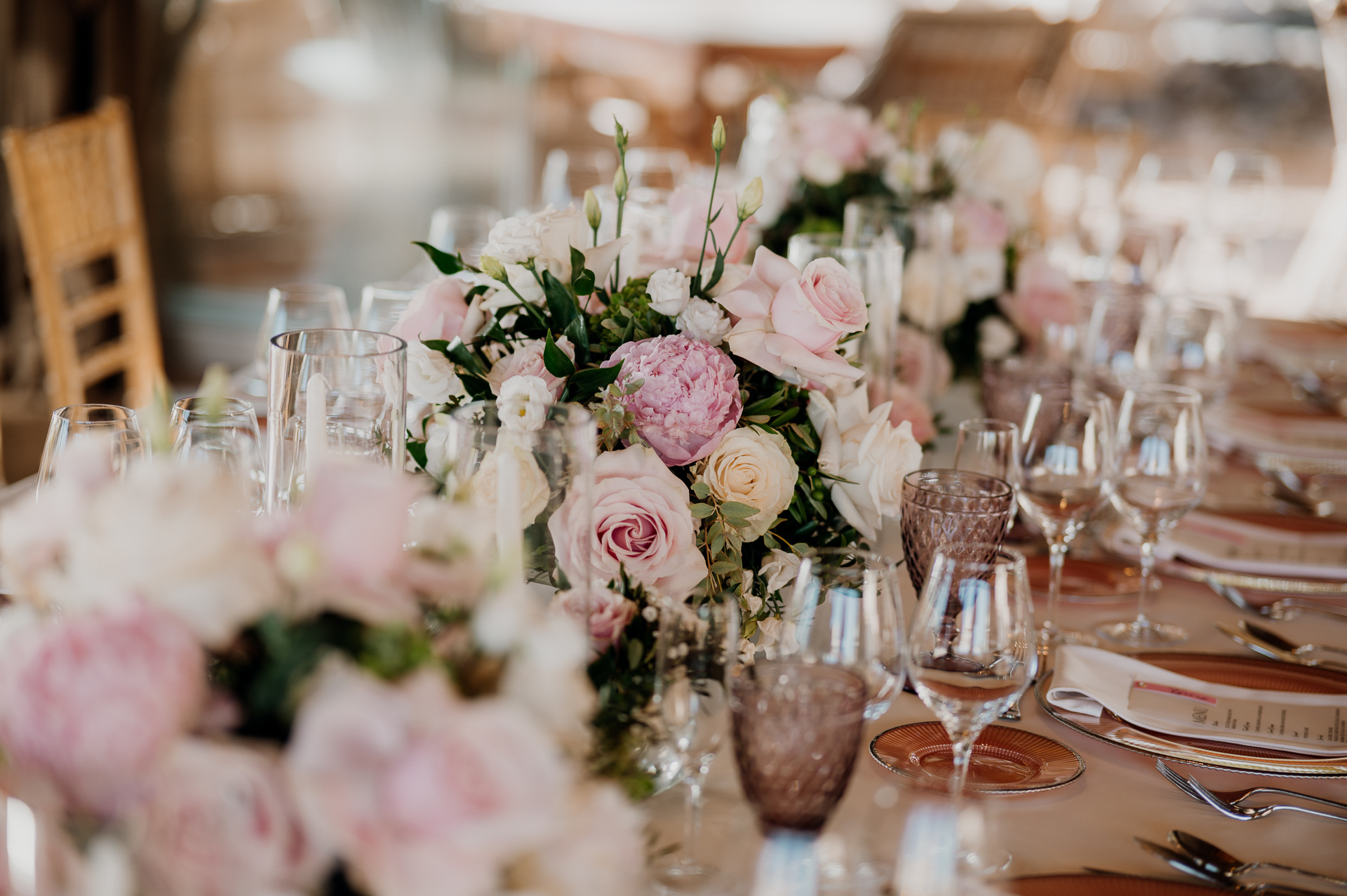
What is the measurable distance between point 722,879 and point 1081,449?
64 centimetres

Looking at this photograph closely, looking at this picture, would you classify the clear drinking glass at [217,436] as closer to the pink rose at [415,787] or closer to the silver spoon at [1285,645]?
the pink rose at [415,787]

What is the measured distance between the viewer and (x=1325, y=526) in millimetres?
1519

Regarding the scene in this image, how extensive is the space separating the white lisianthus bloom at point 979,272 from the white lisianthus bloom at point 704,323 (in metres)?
0.95

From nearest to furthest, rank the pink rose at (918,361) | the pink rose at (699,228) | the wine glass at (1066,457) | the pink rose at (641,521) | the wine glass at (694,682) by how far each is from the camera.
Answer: the wine glass at (694,682) < the pink rose at (641,521) < the pink rose at (699,228) < the wine glass at (1066,457) < the pink rose at (918,361)

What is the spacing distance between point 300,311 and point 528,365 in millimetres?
642

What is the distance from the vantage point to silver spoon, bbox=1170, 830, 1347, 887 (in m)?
0.78

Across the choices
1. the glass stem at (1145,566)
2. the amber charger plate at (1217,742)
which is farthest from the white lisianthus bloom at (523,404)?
the glass stem at (1145,566)

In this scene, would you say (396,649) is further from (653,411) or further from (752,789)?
(653,411)

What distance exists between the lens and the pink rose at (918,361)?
5.52 feet

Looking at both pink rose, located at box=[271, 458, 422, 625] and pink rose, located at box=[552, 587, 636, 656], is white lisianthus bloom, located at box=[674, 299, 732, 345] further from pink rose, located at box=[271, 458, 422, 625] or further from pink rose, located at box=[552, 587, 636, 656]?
pink rose, located at box=[271, 458, 422, 625]

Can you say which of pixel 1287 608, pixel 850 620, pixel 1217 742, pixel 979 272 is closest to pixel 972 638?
pixel 850 620

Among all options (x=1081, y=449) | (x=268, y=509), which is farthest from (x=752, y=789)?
(x=1081, y=449)

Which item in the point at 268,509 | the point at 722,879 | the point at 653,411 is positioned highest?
the point at 653,411

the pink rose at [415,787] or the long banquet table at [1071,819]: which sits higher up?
the pink rose at [415,787]
